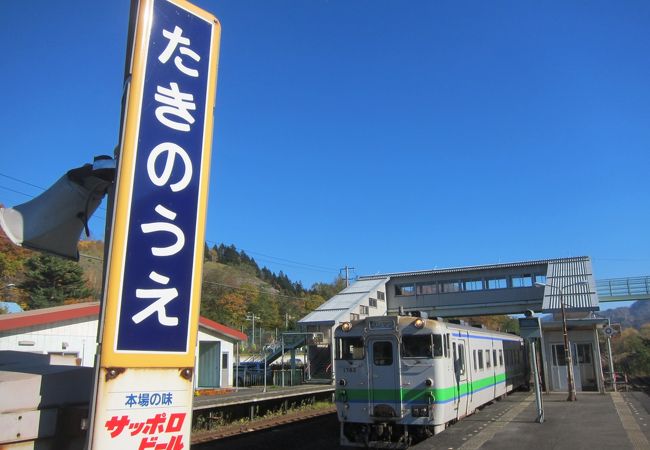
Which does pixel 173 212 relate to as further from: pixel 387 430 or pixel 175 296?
pixel 387 430

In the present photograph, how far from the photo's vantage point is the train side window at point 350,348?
40.6ft

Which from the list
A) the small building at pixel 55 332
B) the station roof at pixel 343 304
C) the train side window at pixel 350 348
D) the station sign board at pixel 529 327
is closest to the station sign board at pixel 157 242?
the train side window at pixel 350 348

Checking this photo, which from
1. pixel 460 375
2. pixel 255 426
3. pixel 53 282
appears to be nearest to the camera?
pixel 460 375

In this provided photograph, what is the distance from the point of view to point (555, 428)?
1220cm

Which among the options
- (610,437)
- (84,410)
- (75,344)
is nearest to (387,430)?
(610,437)

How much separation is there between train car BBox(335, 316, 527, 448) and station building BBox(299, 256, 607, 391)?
1490cm

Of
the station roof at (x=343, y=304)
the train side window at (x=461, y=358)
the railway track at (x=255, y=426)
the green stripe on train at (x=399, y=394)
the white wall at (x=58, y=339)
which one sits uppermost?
the station roof at (x=343, y=304)

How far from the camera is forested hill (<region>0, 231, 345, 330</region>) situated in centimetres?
4659

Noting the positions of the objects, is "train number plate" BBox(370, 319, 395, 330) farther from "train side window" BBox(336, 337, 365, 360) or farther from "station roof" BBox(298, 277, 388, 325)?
"station roof" BBox(298, 277, 388, 325)

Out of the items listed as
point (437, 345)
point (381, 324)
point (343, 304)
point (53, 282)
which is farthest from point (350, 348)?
point (53, 282)

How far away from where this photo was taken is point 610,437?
35.3 feet

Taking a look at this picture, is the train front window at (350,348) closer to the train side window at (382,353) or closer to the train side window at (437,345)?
the train side window at (382,353)

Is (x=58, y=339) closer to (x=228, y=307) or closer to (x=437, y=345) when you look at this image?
(x=437, y=345)

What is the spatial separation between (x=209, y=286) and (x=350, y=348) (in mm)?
75995
